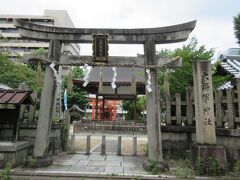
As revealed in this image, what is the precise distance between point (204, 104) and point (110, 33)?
13.7 feet

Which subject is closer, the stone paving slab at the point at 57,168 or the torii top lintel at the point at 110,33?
the stone paving slab at the point at 57,168

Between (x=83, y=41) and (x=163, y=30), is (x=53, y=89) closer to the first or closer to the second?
(x=83, y=41)

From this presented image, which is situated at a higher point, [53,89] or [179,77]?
[179,77]

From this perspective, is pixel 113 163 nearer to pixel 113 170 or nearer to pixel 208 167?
pixel 113 170

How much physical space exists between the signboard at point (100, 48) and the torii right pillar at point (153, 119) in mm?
1474

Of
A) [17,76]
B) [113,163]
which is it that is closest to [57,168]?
[113,163]

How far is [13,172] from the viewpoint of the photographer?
7117 millimetres

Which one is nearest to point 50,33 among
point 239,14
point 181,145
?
point 181,145

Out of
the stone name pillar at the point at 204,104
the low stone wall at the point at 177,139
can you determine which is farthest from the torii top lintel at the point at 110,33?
the low stone wall at the point at 177,139

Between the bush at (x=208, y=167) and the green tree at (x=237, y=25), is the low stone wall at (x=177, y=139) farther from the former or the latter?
the green tree at (x=237, y=25)

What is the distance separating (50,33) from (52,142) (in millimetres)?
4677

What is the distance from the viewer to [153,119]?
26.9 feet

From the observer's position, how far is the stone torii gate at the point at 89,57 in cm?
828

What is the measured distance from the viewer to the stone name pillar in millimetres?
7630
